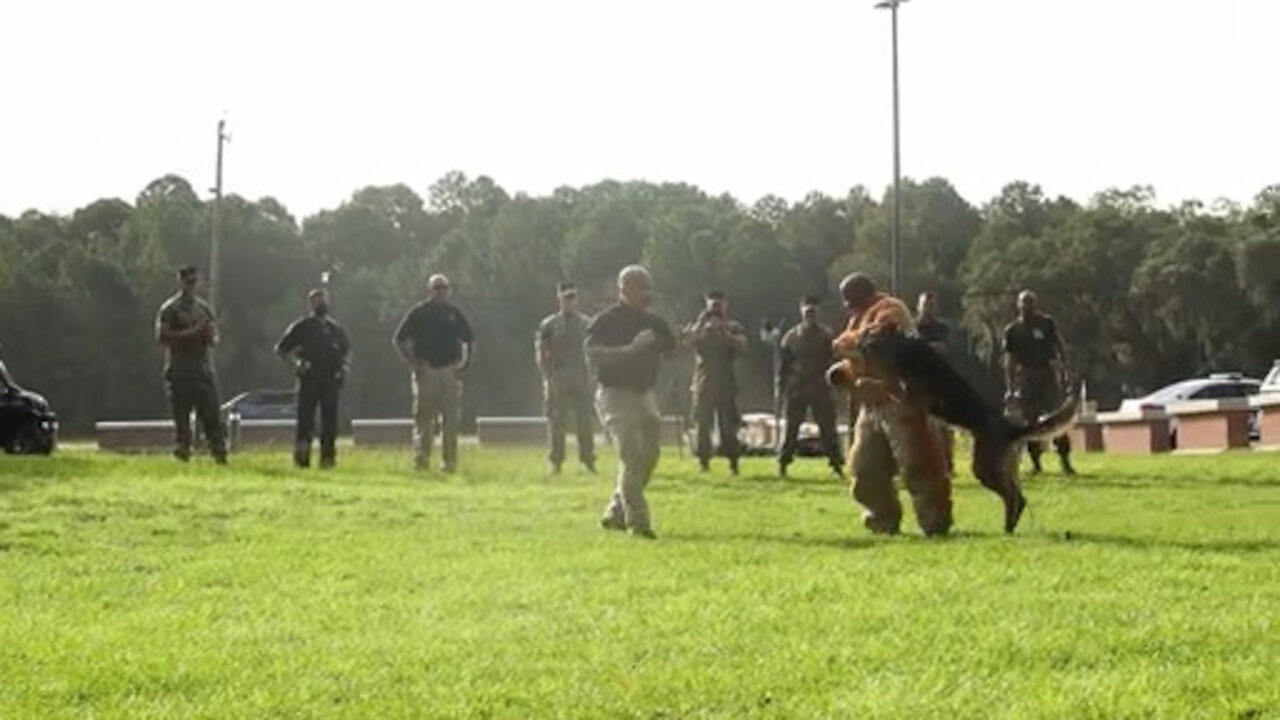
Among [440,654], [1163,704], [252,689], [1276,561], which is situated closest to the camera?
[1163,704]

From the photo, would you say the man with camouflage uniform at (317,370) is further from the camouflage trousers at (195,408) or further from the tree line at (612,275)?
the tree line at (612,275)

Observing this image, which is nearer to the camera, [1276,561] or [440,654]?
[440,654]

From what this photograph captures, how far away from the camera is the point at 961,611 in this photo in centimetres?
852

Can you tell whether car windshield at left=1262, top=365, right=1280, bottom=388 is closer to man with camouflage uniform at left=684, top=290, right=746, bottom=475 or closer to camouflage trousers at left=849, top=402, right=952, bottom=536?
man with camouflage uniform at left=684, top=290, right=746, bottom=475

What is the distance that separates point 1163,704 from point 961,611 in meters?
2.12

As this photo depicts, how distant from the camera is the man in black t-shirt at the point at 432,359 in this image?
76.8 feet

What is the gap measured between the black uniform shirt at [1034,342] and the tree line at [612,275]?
55.0 meters

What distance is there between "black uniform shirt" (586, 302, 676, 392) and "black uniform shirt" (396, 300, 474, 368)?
8912mm

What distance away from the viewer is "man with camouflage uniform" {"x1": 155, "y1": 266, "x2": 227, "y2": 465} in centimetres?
2266

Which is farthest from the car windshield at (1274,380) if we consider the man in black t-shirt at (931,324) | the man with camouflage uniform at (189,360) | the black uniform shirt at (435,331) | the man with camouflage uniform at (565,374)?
the man with camouflage uniform at (189,360)

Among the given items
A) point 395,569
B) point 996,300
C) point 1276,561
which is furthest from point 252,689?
Answer: point 996,300

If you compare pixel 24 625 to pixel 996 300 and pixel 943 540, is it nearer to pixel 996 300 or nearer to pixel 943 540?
pixel 943 540

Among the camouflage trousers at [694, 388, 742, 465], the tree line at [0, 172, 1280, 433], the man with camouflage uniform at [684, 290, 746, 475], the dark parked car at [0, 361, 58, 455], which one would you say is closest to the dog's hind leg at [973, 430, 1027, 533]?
the camouflage trousers at [694, 388, 742, 465]

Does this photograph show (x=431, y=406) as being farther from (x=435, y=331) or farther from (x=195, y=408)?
(x=195, y=408)
